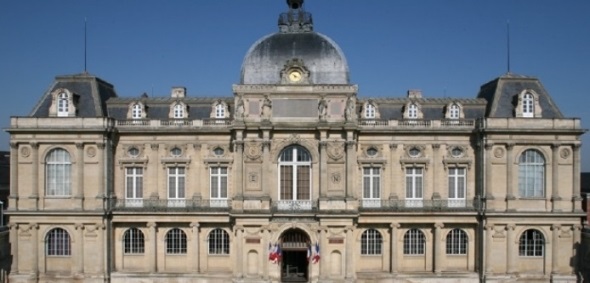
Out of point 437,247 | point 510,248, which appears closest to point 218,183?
point 437,247

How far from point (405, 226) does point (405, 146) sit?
581 centimetres

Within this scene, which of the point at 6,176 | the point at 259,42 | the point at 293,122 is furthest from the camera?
the point at 6,176

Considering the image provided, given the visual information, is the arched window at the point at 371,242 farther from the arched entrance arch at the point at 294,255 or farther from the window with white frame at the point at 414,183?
the arched entrance arch at the point at 294,255

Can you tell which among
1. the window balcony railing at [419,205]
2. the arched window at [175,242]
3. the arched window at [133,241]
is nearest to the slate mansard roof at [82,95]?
the arched window at [133,241]

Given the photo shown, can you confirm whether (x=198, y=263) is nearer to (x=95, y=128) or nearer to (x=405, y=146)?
(x=95, y=128)

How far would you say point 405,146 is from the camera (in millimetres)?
39562

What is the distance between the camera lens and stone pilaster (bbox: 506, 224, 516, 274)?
38188 millimetres

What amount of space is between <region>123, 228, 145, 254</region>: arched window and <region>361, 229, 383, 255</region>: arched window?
16.3 metres

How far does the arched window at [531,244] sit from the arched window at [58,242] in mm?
32446

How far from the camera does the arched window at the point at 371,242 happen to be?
130ft

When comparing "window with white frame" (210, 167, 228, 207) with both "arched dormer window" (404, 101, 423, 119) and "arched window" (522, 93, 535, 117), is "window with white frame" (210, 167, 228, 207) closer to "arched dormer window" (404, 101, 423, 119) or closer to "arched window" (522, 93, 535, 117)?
"arched dormer window" (404, 101, 423, 119)

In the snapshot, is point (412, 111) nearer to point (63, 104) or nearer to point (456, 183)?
point (456, 183)

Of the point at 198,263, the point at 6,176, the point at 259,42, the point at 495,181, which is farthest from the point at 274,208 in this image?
the point at 6,176

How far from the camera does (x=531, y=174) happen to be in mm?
38812
